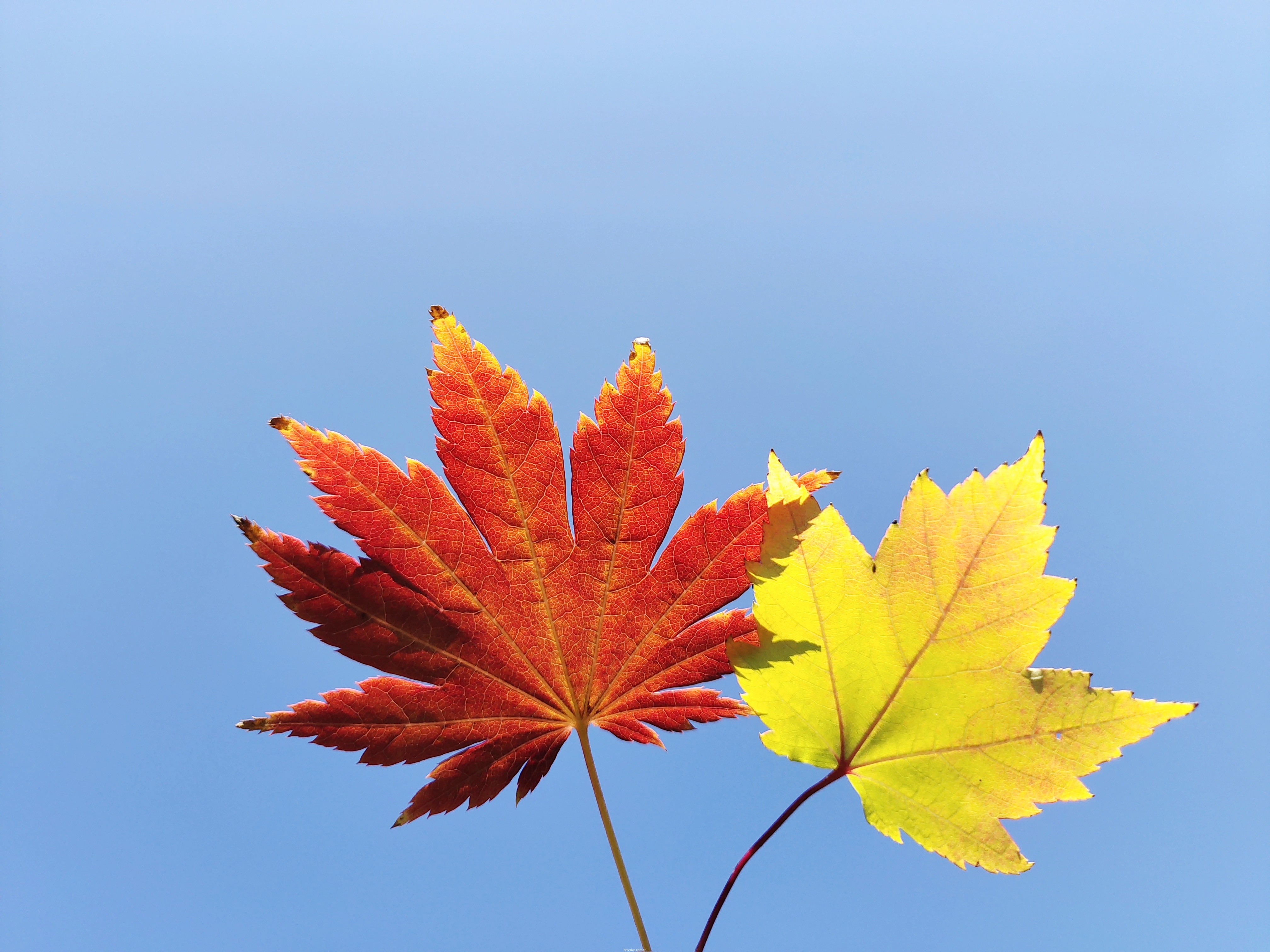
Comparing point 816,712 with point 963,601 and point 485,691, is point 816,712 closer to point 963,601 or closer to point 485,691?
point 963,601

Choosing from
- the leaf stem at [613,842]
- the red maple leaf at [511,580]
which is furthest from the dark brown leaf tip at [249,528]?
the leaf stem at [613,842]

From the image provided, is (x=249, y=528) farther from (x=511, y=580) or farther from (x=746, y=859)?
(x=746, y=859)

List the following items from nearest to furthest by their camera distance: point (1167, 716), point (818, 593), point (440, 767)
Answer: point (1167, 716), point (818, 593), point (440, 767)

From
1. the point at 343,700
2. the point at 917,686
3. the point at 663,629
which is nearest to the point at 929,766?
the point at 917,686

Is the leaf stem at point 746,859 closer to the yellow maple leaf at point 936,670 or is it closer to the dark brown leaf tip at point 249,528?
the yellow maple leaf at point 936,670

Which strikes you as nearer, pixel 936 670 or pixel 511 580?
pixel 936 670

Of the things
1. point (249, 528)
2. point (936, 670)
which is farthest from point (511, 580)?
point (936, 670)
